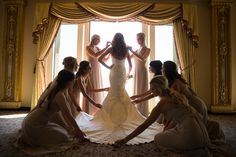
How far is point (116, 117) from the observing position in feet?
11.0

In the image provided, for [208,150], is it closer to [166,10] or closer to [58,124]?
[58,124]

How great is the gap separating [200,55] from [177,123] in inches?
136

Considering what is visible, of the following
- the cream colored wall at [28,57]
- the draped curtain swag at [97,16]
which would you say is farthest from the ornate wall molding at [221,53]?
the cream colored wall at [28,57]

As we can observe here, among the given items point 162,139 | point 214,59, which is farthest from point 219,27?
point 162,139

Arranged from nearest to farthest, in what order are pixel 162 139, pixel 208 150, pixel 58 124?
pixel 208 150
pixel 162 139
pixel 58 124

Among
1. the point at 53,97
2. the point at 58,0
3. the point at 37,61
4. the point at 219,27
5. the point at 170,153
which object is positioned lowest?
the point at 170,153

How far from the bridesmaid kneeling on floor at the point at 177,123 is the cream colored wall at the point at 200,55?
3271 mm

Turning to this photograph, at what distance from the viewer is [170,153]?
7.72ft

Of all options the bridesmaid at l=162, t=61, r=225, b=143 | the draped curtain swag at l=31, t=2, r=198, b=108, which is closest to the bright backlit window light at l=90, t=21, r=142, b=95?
the draped curtain swag at l=31, t=2, r=198, b=108

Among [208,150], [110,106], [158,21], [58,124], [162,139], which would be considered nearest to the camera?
[208,150]

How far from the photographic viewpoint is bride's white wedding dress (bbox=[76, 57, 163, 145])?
2994mm

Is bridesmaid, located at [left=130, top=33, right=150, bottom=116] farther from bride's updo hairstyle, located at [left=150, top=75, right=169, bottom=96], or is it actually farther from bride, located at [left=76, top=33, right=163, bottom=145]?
bride's updo hairstyle, located at [left=150, top=75, right=169, bottom=96]

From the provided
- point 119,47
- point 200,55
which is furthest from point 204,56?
point 119,47

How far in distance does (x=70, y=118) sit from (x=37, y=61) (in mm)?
3096
